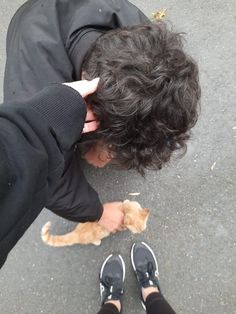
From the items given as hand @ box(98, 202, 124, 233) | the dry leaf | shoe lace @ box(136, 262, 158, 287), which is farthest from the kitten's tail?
the dry leaf

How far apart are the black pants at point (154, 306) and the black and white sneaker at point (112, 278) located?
50mm

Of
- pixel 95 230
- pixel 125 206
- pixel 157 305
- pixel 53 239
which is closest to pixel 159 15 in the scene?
pixel 125 206

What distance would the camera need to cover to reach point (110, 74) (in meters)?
1.40

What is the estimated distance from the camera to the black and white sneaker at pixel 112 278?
2.16 metres

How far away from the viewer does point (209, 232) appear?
2191 mm

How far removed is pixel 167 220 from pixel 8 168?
4.85 feet

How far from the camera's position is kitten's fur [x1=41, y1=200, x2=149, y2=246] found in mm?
2127

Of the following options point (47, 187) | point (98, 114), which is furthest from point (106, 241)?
point (47, 187)

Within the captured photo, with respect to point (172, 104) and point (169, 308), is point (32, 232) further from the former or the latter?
point (172, 104)

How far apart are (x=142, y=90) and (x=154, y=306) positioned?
4.05 ft

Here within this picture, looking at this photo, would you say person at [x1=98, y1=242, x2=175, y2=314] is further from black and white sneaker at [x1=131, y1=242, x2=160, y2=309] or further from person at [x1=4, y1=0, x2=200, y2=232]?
person at [x1=4, y1=0, x2=200, y2=232]

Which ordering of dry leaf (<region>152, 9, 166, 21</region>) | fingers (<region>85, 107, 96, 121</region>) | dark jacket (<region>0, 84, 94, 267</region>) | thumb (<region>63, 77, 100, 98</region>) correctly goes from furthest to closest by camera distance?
dry leaf (<region>152, 9, 166, 21</region>)
fingers (<region>85, 107, 96, 121</region>)
thumb (<region>63, 77, 100, 98</region>)
dark jacket (<region>0, 84, 94, 267</region>)

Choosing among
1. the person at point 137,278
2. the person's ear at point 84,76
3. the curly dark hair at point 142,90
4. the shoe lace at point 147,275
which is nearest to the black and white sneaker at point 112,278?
the person at point 137,278

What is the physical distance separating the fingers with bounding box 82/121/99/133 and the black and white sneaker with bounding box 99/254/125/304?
101 cm
